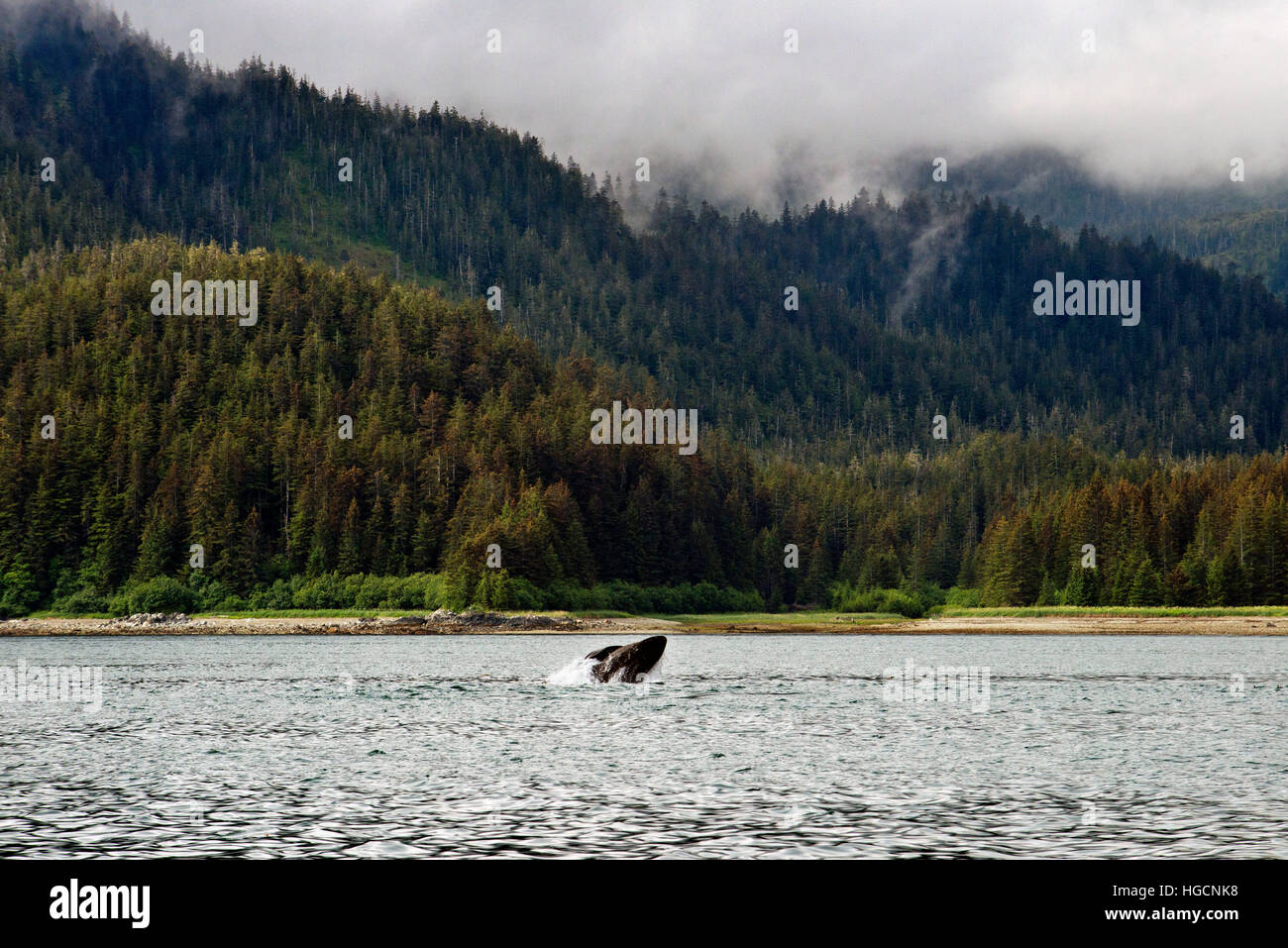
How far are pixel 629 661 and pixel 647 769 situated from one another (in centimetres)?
4301

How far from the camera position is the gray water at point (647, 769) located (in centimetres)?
2938

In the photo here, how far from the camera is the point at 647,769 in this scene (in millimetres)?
41031

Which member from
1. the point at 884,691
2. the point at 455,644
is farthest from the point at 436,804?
the point at 455,644
